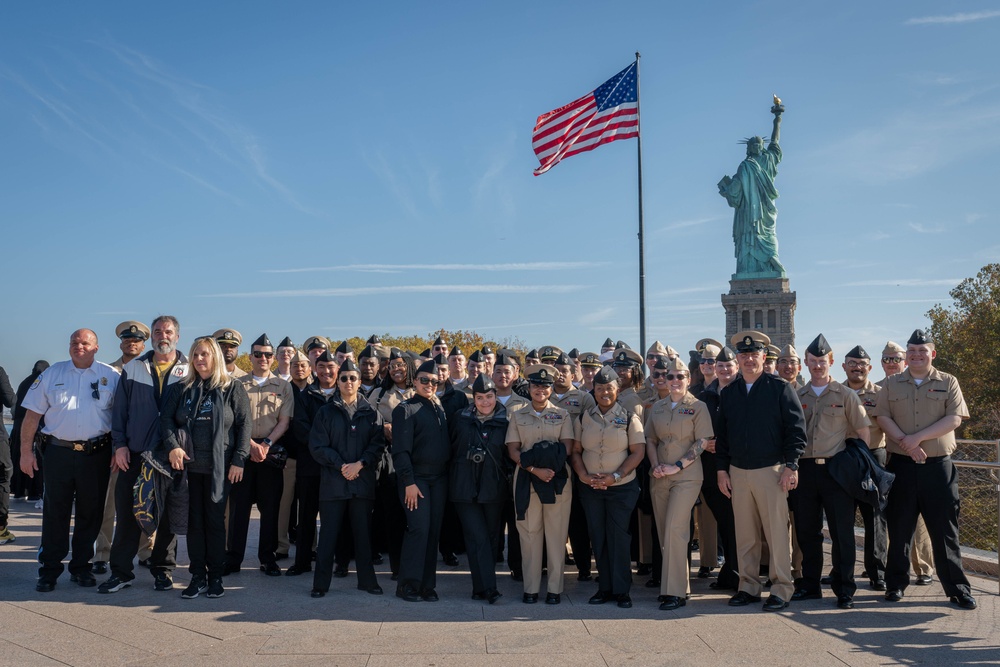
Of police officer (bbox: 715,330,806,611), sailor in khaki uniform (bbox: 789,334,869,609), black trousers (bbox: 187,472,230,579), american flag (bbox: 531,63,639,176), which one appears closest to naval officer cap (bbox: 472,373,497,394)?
police officer (bbox: 715,330,806,611)

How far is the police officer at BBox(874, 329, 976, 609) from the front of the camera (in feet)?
21.5

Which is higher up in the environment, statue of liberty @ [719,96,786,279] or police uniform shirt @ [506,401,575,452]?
statue of liberty @ [719,96,786,279]

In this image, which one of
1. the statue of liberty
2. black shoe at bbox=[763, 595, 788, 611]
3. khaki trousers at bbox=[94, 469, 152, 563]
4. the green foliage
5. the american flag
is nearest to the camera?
black shoe at bbox=[763, 595, 788, 611]

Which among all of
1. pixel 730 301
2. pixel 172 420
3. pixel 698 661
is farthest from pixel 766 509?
pixel 730 301

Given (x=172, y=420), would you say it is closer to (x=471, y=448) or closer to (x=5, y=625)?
(x=5, y=625)

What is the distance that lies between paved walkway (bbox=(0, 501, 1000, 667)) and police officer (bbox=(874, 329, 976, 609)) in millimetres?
276

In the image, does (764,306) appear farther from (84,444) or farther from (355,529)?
(84,444)

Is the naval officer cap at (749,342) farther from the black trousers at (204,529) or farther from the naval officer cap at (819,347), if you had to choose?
the black trousers at (204,529)

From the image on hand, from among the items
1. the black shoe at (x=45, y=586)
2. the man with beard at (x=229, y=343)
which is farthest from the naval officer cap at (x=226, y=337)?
the black shoe at (x=45, y=586)

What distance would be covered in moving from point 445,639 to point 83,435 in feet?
12.3

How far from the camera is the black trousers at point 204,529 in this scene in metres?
6.57

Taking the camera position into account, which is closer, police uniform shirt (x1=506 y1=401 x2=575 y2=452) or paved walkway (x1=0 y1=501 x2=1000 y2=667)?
paved walkway (x1=0 y1=501 x2=1000 y2=667)

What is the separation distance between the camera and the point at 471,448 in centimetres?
671

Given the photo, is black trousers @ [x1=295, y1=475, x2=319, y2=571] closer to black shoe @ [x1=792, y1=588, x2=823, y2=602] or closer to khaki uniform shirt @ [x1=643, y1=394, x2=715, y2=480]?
khaki uniform shirt @ [x1=643, y1=394, x2=715, y2=480]
